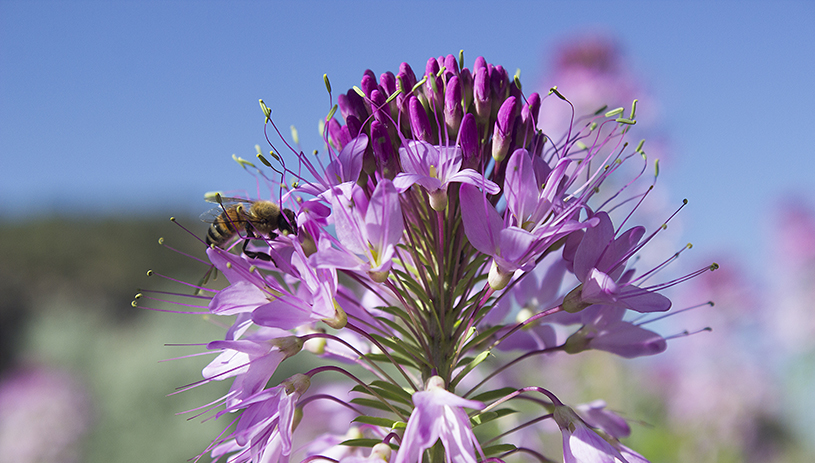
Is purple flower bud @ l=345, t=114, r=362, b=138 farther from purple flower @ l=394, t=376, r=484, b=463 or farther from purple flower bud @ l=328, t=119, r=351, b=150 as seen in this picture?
purple flower @ l=394, t=376, r=484, b=463

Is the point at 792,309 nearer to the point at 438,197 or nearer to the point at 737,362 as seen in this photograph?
the point at 737,362

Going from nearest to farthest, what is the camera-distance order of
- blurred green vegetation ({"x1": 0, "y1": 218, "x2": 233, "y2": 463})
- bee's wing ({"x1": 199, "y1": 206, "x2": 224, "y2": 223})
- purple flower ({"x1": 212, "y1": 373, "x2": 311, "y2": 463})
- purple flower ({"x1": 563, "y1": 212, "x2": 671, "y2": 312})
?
purple flower ({"x1": 212, "y1": 373, "x2": 311, "y2": 463}), purple flower ({"x1": 563, "y1": 212, "x2": 671, "y2": 312}), bee's wing ({"x1": 199, "y1": 206, "x2": 224, "y2": 223}), blurred green vegetation ({"x1": 0, "y1": 218, "x2": 233, "y2": 463})

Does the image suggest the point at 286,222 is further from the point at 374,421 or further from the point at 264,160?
the point at 374,421

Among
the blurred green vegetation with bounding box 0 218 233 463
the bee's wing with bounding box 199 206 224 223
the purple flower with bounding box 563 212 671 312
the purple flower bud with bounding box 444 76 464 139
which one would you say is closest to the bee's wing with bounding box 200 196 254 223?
the bee's wing with bounding box 199 206 224 223

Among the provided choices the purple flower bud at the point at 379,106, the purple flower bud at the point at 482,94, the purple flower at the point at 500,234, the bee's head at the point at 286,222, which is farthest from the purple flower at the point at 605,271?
the bee's head at the point at 286,222

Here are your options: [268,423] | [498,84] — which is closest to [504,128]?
[498,84]

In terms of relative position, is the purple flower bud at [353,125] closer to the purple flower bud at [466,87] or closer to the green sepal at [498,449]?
the purple flower bud at [466,87]
